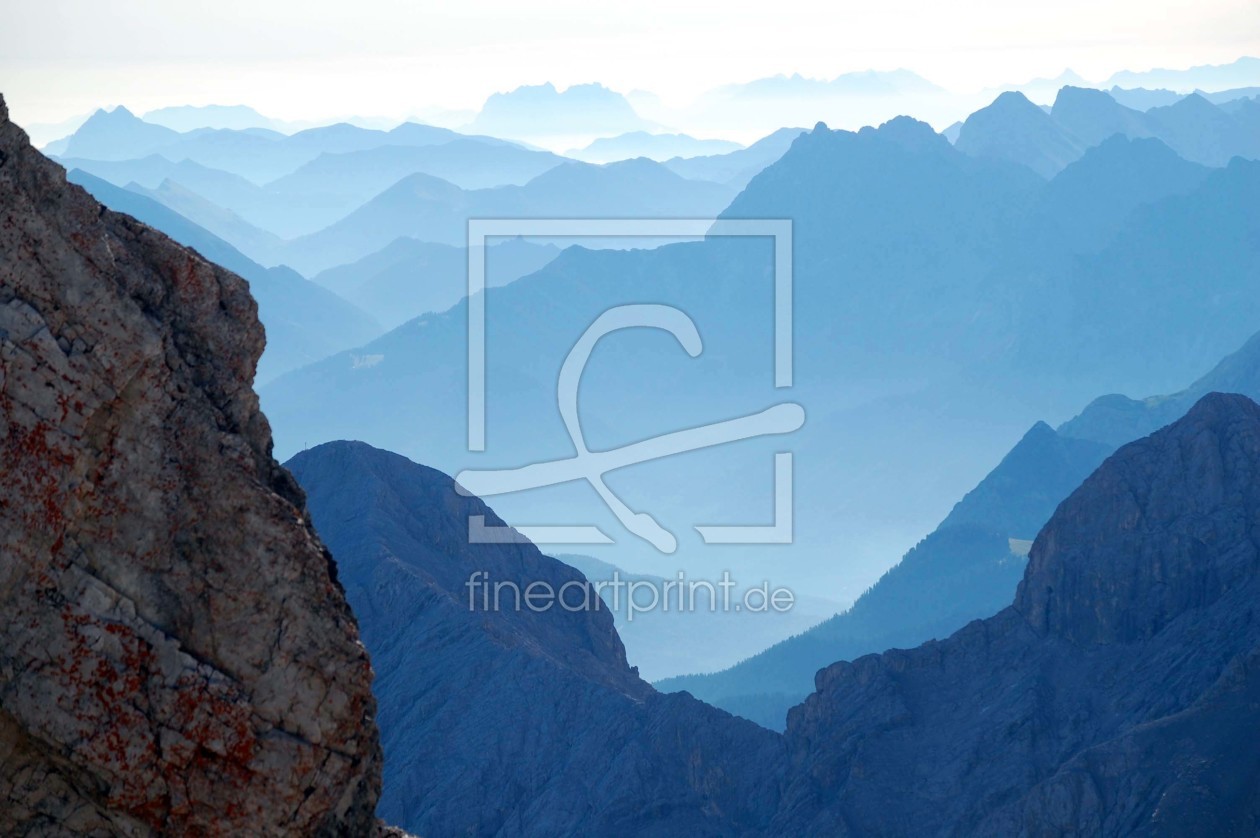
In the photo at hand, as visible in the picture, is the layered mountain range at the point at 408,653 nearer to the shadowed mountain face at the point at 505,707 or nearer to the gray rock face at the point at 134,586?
the gray rock face at the point at 134,586

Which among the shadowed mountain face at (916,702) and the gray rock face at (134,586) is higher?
the shadowed mountain face at (916,702)

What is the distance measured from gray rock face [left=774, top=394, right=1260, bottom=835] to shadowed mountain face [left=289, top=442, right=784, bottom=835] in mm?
4966

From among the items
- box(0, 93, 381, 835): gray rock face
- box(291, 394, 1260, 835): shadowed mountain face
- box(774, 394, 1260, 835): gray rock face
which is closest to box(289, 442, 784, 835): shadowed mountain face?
box(291, 394, 1260, 835): shadowed mountain face

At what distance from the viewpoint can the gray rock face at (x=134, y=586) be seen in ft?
80.2

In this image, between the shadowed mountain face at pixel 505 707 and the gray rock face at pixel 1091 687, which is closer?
the gray rock face at pixel 1091 687

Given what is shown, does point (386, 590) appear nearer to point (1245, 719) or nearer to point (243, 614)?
point (1245, 719)

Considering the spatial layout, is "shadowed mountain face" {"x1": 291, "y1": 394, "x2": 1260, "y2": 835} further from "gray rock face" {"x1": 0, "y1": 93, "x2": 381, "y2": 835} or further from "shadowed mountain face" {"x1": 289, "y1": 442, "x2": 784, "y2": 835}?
"gray rock face" {"x1": 0, "y1": 93, "x2": 381, "y2": 835}

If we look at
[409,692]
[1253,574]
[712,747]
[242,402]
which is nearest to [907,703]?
[712,747]

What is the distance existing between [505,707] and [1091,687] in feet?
102

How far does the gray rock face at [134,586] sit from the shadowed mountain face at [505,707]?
6329 centimetres

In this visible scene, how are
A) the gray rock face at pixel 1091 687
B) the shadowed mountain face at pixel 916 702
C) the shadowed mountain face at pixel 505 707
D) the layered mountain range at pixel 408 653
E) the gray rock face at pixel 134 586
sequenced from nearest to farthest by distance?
1. the gray rock face at pixel 134 586
2. the layered mountain range at pixel 408 653
3. the gray rock face at pixel 1091 687
4. the shadowed mountain face at pixel 916 702
5. the shadowed mountain face at pixel 505 707

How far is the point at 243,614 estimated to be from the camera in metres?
25.6

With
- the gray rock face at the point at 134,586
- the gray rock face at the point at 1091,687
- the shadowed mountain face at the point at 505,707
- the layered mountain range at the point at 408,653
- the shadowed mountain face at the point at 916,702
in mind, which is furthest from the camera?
the shadowed mountain face at the point at 505,707

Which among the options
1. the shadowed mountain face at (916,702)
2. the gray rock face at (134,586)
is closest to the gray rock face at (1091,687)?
the shadowed mountain face at (916,702)
